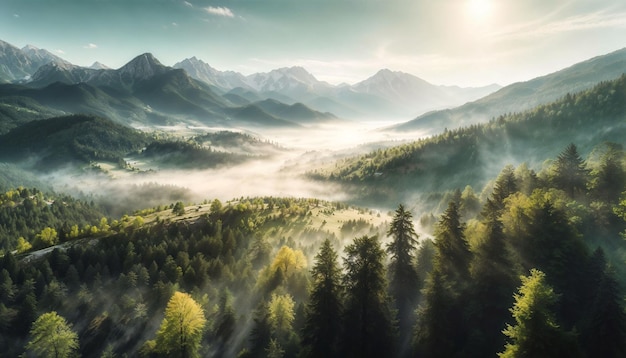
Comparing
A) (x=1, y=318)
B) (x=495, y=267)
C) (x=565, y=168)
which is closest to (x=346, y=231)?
(x=565, y=168)

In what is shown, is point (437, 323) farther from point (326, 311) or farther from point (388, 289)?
point (388, 289)

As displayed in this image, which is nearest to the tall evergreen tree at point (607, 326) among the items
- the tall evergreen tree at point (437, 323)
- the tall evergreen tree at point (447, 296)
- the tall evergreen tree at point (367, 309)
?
the tall evergreen tree at point (447, 296)

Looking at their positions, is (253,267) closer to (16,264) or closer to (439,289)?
(439,289)

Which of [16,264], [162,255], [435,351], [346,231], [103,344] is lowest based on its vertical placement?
[103,344]

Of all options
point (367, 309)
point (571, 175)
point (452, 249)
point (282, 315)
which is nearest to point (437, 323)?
point (367, 309)

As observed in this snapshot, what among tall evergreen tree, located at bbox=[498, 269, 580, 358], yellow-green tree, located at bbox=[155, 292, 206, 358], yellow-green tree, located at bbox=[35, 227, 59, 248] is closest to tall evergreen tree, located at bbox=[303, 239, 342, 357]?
tall evergreen tree, located at bbox=[498, 269, 580, 358]

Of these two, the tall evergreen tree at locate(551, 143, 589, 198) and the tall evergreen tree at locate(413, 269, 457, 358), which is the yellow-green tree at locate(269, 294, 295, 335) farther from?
the tall evergreen tree at locate(551, 143, 589, 198)

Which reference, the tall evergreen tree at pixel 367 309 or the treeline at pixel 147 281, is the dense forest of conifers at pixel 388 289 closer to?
the tall evergreen tree at pixel 367 309
